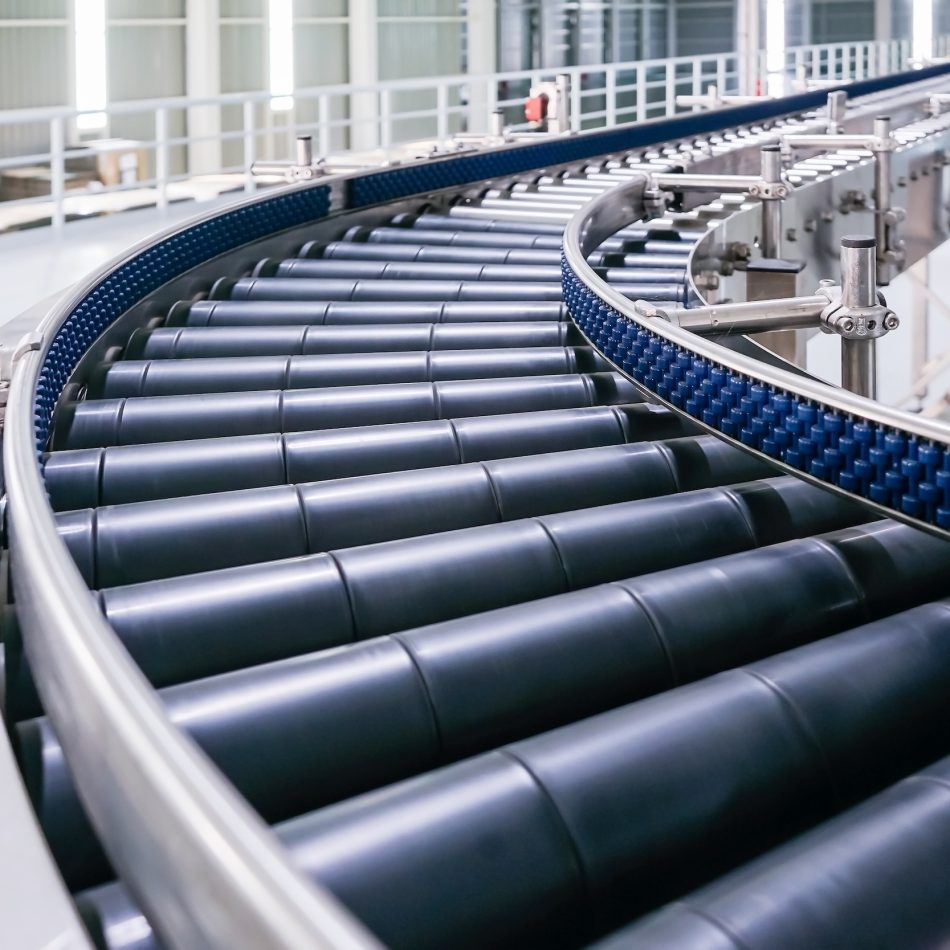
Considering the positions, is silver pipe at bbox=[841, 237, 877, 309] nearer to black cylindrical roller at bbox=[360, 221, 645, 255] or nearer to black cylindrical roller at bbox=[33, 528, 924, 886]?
black cylindrical roller at bbox=[33, 528, 924, 886]

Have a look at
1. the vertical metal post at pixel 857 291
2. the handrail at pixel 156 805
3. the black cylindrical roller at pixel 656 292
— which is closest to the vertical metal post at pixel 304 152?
the black cylindrical roller at pixel 656 292

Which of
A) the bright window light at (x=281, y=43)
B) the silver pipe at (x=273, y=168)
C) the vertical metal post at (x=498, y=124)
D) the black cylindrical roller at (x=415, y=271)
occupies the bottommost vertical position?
the black cylindrical roller at (x=415, y=271)

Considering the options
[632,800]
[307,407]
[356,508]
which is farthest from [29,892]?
[307,407]

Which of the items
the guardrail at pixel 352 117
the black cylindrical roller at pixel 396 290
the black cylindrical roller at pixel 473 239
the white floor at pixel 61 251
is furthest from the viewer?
the guardrail at pixel 352 117

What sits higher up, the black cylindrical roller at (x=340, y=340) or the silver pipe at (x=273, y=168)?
the silver pipe at (x=273, y=168)

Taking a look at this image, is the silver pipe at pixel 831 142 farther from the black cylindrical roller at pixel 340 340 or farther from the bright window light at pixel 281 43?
the bright window light at pixel 281 43

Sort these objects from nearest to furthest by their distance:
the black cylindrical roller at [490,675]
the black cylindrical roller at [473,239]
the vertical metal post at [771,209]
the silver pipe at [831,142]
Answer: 1. the black cylindrical roller at [490,675]
2. the black cylindrical roller at [473,239]
3. the vertical metal post at [771,209]
4. the silver pipe at [831,142]

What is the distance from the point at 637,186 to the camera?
22.2 feet

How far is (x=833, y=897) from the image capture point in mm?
1495

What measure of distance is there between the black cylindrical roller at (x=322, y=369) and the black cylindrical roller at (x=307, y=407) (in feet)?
0.81

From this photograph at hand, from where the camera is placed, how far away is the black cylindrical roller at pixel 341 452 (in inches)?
117

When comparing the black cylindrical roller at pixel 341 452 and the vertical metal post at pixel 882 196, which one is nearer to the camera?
the black cylindrical roller at pixel 341 452

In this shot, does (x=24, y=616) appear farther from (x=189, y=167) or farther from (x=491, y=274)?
(x=189, y=167)

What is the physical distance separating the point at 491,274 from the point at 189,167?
923cm
